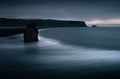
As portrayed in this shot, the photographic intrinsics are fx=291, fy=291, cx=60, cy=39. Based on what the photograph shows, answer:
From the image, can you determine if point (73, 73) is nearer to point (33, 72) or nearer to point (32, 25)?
point (33, 72)

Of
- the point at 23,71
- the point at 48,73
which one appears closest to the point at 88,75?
the point at 48,73

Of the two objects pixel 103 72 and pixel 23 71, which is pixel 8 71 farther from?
pixel 103 72

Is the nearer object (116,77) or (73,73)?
(116,77)

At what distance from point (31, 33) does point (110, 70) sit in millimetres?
23421

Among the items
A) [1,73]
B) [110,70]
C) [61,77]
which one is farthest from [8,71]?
[110,70]

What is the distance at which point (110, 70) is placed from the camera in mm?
16234

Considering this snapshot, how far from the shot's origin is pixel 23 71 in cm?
1581

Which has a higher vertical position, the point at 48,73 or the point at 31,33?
the point at 31,33

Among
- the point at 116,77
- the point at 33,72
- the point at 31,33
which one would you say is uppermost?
the point at 31,33

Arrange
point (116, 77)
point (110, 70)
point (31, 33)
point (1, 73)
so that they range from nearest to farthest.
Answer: point (116, 77) → point (1, 73) → point (110, 70) → point (31, 33)

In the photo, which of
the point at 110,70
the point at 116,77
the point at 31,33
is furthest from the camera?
the point at 31,33

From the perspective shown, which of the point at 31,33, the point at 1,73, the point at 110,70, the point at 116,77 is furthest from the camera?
the point at 31,33

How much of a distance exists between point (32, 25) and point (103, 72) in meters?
24.1

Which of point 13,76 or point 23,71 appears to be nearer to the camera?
point 13,76
